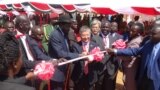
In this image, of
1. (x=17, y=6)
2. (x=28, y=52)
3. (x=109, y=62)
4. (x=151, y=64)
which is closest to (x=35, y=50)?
(x=28, y=52)

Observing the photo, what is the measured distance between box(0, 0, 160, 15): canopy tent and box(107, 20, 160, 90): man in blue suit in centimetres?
606

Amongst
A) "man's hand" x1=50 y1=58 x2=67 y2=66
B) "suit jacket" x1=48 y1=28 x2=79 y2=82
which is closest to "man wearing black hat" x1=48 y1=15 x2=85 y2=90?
"suit jacket" x1=48 y1=28 x2=79 y2=82

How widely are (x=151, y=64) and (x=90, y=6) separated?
1116 centimetres

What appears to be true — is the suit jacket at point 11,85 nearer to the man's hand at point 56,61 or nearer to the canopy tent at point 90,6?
A: the man's hand at point 56,61

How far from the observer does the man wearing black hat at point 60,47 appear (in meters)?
6.12

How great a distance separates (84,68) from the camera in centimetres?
763

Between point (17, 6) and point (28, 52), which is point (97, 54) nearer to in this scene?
point (28, 52)

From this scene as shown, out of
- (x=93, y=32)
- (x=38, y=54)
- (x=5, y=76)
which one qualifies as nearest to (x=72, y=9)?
(x=93, y=32)

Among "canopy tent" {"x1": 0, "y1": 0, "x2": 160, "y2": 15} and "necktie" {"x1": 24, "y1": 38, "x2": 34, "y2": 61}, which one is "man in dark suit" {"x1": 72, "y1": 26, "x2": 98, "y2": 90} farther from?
"canopy tent" {"x1": 0, "y1": 0, "x2": 160, "y2": 15}

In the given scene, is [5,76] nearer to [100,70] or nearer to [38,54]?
[38,54]

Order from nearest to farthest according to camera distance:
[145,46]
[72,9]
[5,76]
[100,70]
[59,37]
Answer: [5,76], [145,46], [59,37], [100,70], [72,9]

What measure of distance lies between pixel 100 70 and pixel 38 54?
2.12 metres

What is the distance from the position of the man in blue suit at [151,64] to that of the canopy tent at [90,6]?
19.9 ft

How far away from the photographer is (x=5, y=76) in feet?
8.66
